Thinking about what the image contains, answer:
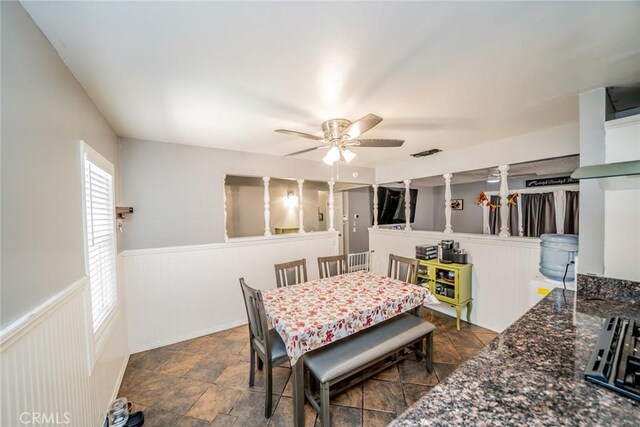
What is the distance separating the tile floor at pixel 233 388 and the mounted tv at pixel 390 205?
336 centimetres

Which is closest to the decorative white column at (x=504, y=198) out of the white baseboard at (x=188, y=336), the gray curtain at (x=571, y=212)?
the gray curtain at (x=571, y=212)

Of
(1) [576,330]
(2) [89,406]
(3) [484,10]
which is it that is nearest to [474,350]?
(1) [576,330]

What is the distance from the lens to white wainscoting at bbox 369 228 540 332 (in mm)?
2754

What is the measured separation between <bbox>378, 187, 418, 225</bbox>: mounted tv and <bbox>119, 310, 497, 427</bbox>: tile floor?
132 inches

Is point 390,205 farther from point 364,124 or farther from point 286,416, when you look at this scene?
point 286,416

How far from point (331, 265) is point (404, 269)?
87 centimetres

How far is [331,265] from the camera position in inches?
117

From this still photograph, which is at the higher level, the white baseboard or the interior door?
the interior door

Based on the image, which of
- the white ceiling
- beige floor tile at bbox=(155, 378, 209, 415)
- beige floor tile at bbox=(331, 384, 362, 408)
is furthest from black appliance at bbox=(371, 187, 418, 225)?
beige floor tile at bbox=(155, 378, 209, 415)

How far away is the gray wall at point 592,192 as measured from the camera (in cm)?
169

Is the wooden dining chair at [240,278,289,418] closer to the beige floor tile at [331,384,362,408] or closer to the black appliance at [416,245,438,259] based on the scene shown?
the beige floor tile at [331,384,362,408]

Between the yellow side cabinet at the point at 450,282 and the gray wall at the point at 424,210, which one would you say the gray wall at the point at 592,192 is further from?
the gray wall at the point at 424,210

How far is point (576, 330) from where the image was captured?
1.19 metres

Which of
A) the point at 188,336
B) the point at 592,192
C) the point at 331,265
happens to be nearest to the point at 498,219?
the point at 592,192
